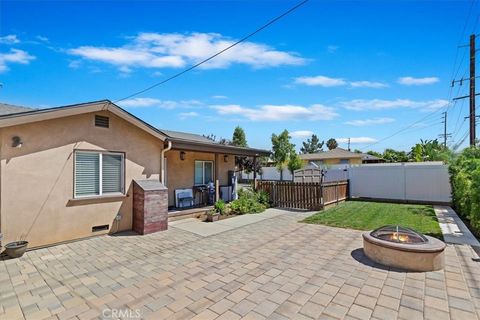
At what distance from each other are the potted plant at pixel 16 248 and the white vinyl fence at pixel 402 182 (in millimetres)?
15679

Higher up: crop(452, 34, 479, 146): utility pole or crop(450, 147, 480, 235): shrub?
crop(452, 34, 479, 146): utility pole

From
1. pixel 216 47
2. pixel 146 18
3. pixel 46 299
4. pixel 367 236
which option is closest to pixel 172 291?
pixel 46 299

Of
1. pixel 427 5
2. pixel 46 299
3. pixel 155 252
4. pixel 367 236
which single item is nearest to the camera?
pixel 46 299

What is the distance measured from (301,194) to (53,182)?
373 inches

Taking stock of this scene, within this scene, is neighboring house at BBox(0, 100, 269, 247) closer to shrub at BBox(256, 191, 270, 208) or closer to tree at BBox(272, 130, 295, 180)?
shrub at BBox(256, 191, 270, 208)

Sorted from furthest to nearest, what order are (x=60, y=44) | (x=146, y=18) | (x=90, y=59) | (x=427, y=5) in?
(x=90, y=59) → (x=60, y=44) → (x=146, y=18) → (x=427, y=5)

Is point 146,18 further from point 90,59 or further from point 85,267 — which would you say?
point 85,267

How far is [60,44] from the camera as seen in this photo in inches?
367

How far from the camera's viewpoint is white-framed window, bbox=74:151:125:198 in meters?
6.84

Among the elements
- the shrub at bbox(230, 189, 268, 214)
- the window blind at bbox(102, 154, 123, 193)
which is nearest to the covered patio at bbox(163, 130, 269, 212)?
the shrub at bbox(230, 189, 268, 214)

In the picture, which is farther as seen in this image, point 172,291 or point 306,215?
point 306,215

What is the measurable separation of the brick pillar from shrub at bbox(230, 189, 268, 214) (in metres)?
3.42

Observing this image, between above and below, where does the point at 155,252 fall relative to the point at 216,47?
below

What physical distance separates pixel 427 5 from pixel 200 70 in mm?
7330
